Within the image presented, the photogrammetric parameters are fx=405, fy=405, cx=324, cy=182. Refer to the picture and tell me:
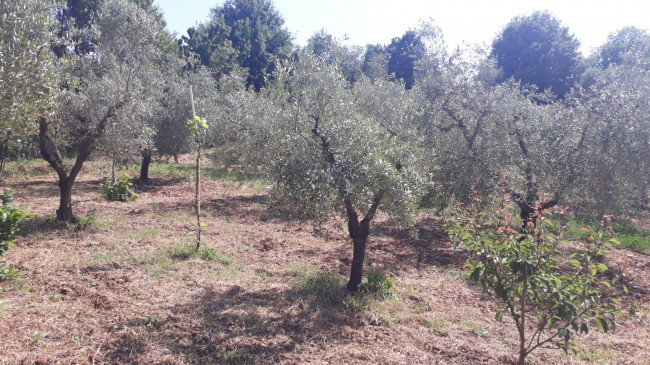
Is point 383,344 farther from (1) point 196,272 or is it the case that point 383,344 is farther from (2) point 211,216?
(2) point 211,216

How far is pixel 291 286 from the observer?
784cm

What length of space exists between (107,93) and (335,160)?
Answer: 7701 millimetres

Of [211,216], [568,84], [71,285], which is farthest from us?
[568,84]

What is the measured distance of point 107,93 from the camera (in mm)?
11031

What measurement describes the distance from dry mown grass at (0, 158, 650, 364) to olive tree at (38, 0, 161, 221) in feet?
5.48

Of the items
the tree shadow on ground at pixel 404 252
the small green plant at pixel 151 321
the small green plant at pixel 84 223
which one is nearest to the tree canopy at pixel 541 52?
the tree shadow on ground at pixel 404 252

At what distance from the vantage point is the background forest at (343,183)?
5043 mm

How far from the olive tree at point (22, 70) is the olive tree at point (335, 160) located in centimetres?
415

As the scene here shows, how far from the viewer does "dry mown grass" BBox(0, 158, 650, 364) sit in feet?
17.6

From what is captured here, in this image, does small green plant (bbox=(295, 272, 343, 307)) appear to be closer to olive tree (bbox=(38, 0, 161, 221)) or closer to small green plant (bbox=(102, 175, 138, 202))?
olive tree (bbox=(38, 0, 161, 221))

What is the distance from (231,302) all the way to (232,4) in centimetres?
4388

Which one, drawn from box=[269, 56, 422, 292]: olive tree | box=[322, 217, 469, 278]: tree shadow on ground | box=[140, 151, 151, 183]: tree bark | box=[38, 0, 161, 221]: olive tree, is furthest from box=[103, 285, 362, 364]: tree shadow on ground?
box=[140, 151, 151, 183]: tree bark

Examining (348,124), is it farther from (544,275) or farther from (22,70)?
(22,70)

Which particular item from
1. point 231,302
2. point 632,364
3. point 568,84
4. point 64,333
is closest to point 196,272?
point 231,302
